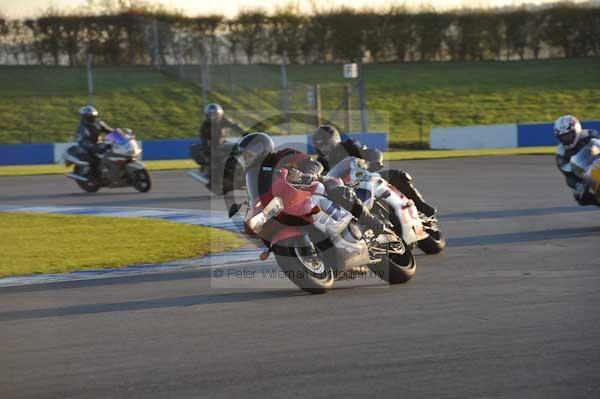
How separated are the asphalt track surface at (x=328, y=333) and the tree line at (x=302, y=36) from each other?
3269 cm

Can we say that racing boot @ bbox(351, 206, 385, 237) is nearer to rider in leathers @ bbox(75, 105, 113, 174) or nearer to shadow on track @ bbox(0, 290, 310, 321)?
shadow on track @ bbox(0, 290, 310, 321)

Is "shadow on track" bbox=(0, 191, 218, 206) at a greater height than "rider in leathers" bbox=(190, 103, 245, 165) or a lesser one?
lesser

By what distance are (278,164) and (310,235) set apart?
62 cm

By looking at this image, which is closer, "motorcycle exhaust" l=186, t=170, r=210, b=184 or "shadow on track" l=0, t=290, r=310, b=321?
"shadow on track" l=0, t=290, r=310, b=321

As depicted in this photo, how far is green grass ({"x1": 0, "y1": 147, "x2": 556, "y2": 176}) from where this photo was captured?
27275 millimetres

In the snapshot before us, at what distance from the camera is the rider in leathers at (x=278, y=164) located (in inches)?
340

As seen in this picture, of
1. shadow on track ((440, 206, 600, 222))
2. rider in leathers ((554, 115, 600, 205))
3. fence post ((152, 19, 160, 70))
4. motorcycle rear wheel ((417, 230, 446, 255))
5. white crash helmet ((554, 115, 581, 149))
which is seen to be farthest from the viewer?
fence post ((152, 19, 160, 70))

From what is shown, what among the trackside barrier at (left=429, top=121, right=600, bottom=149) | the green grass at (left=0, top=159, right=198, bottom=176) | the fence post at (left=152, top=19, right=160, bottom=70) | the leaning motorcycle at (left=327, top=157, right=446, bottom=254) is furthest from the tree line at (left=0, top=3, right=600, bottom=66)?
the leaning motorcycle at (left=327, top=157, right=446, bottom=254)

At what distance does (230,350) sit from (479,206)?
33.6 feet

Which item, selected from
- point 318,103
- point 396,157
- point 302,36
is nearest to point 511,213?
point 396,157

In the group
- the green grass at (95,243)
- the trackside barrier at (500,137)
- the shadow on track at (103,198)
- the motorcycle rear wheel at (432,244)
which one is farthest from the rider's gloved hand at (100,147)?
the trackside barrier at (500,137)

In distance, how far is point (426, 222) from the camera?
36.4ft

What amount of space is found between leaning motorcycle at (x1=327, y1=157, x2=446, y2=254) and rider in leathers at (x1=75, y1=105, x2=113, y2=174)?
10.8 m

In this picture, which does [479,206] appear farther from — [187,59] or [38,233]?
[187,59]
